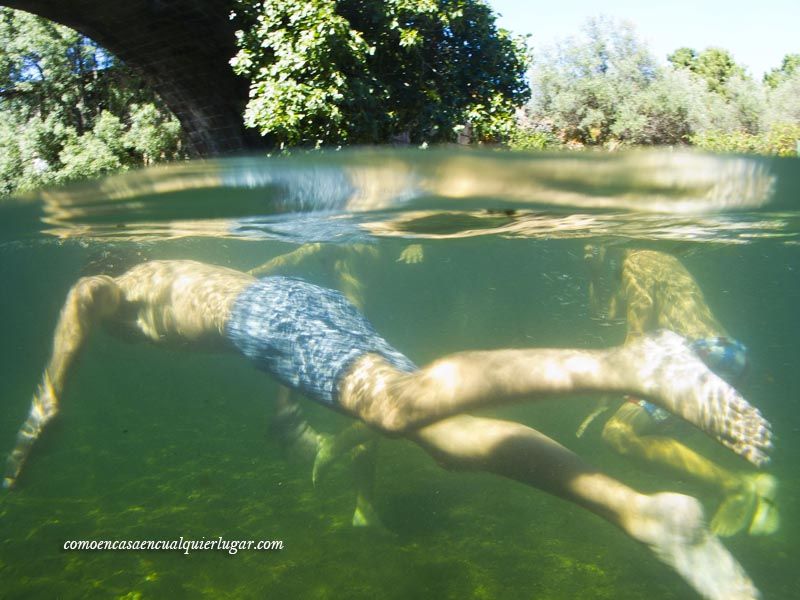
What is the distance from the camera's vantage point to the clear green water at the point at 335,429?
6727mm

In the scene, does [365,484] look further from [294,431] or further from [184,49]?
[184,49]

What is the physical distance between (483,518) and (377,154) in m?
4.12

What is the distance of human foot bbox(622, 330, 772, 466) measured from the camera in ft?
18.0

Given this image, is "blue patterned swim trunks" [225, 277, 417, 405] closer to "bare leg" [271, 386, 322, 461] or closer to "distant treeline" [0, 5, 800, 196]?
"bare leg" [271, 386, 322, 461]

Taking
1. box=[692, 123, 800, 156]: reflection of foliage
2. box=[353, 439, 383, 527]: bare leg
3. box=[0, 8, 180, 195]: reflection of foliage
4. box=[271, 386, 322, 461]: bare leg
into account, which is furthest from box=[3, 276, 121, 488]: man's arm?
box=[692, 123, 800, 156]: reflection of foliage

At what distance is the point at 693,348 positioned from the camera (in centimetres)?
749

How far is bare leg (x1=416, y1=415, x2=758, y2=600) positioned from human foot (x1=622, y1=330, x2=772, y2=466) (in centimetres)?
68

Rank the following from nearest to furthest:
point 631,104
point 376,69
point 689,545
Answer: point 689,545, point 376,69, point 631,104

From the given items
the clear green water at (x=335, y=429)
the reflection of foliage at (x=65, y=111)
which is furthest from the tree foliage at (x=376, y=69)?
the reflection of foliage at (x=65, y=111)

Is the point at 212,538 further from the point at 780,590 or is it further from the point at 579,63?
the point at 579,63

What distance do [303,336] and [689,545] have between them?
175 inches

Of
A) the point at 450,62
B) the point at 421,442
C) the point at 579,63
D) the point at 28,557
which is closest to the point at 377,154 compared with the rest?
the point at 421,442

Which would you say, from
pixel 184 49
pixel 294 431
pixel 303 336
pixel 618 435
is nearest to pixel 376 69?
pixel 184 49

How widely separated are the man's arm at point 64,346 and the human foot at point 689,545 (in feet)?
22.9
